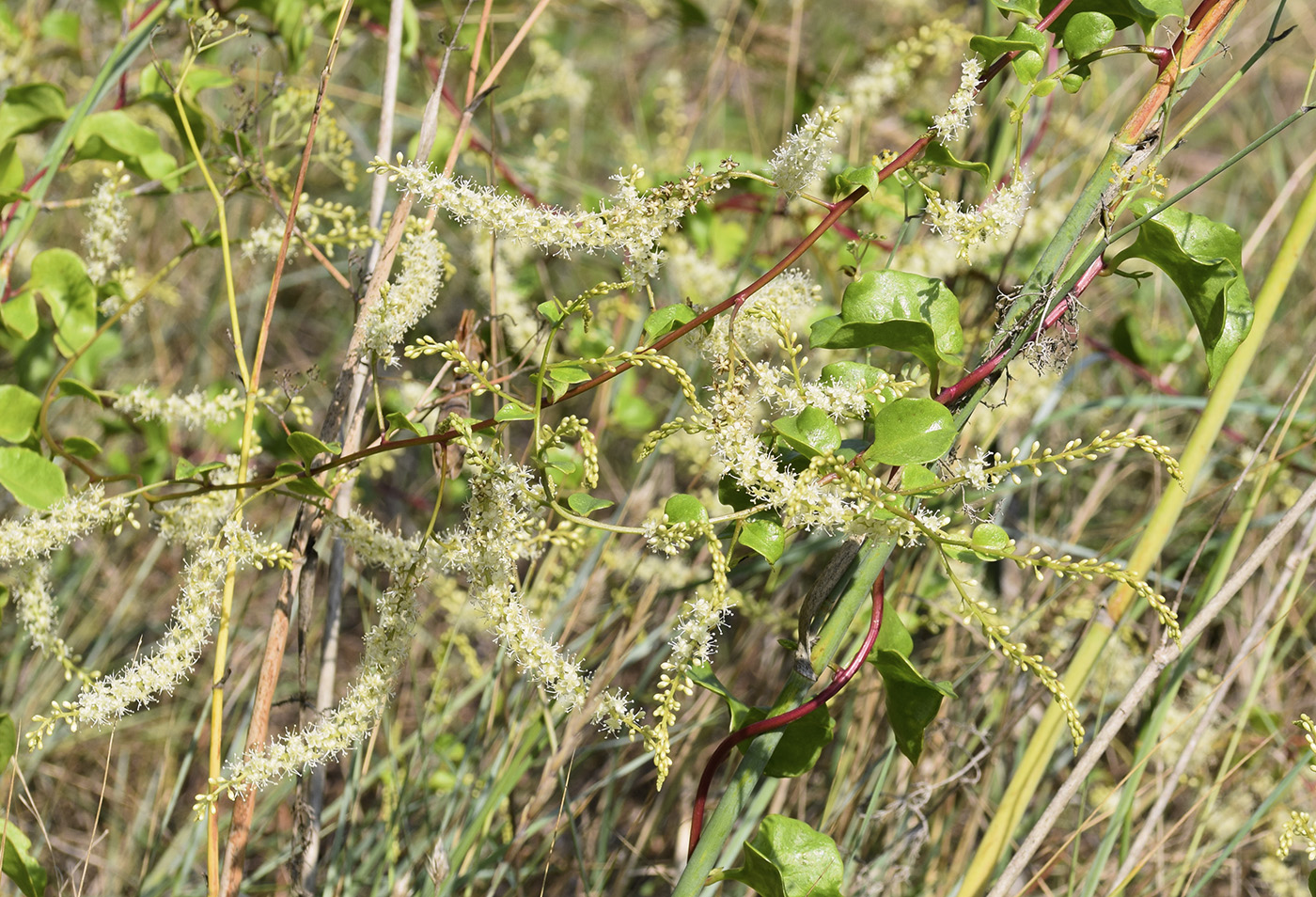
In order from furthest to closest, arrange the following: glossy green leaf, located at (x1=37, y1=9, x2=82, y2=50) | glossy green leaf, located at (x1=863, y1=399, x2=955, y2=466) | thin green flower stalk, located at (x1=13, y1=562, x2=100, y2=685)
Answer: glossy green leaf, located at (x1=37, y1=9, x2=82, y2=50), thin green flower stalk, located at (x1=13, y1=562, x2=100, y2=685), glossy green leaf, located at (x1=863, y1=399, x2=955, y2=466)

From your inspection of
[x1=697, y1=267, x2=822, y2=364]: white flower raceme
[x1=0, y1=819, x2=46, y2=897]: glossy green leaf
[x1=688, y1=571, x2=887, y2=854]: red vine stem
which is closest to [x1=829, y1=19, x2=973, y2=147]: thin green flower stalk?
[x1=697, y1=267, x2=822, y2=364]: white flower raceme

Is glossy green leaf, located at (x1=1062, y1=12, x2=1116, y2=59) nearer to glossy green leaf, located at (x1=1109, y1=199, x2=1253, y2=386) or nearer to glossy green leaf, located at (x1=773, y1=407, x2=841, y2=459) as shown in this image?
glossy green leaf, located at (x1=1109, y1=199, x2=1253, y2=386)

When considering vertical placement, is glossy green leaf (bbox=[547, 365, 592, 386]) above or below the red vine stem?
above

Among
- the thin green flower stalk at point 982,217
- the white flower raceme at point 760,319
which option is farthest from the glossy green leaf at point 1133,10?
the white flower raceme at point 760,319

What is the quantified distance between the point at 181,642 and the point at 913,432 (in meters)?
0.46

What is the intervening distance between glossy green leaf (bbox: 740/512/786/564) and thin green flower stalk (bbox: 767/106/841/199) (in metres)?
0.19

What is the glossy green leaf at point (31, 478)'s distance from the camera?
73 cm

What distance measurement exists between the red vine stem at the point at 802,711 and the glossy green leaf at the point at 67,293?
0.70m

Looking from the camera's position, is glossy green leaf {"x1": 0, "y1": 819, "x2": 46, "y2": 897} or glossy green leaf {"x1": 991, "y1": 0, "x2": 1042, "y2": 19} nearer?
glossy green leaf {"x1": 991, "y1": 0, "x2": 1042, "y2": 19}

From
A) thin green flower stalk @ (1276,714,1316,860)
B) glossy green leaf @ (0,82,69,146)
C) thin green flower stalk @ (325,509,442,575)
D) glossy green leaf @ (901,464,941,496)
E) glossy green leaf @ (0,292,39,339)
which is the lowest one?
thin green flower stalk @ (1276,714,1316,860)

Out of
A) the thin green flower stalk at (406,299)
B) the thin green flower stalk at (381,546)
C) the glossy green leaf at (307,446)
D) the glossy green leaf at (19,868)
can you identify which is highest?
the thin green flower stalk at (406,299)

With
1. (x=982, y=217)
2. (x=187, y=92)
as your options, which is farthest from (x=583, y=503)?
(x=187, y=92)

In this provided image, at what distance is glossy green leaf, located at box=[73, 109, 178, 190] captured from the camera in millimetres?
939

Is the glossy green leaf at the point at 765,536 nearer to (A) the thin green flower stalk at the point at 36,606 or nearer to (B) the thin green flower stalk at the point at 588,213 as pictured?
(B) the thin green flower stalk at the point at 588,213
